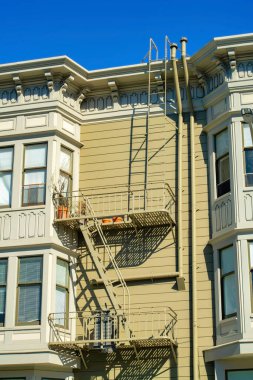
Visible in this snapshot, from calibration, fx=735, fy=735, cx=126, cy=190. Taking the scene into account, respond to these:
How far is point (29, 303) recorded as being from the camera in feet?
63.9

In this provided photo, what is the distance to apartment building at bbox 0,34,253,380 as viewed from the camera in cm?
1895

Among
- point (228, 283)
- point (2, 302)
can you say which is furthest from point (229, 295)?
point (2, 302)

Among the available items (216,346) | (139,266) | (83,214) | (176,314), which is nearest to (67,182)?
(83,214)

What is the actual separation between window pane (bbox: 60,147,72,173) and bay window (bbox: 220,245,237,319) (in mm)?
5254

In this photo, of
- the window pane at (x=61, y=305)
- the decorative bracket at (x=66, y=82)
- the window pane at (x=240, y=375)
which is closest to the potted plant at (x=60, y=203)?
the window pane at (x=61, y=305)

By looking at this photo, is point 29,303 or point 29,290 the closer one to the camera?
point 29,303

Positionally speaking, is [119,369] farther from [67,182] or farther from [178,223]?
[67,182]

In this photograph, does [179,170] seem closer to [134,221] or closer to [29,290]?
[134,221]

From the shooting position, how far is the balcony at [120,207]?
20.0 metres

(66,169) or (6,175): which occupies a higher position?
(66,169)

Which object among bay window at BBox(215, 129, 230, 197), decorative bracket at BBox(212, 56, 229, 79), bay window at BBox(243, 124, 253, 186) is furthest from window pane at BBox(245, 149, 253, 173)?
decorative bracket at BBox(212, 56, 229, 79)

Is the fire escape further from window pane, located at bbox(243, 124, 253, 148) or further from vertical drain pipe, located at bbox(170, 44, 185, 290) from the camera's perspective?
window pane, located at bbox(243, 124, 253, 148)

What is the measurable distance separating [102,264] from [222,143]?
187 inches

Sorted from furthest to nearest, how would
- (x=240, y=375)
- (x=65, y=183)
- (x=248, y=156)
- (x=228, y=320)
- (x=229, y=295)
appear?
1. (x=65, y=183)
2. (x=248, y=156)
3. (x=229, y=295)
4. (x=228, y=320)
5. (x=240, y=375)
